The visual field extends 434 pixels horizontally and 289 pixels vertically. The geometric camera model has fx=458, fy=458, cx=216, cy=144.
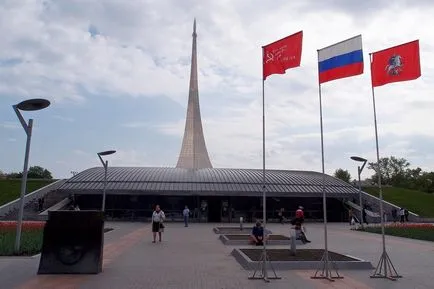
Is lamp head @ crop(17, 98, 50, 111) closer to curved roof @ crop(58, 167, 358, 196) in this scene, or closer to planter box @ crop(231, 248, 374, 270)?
planter box @ crop(231, 248, 374, 270)

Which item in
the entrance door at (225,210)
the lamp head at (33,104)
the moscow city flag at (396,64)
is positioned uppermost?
the moscow city flag at (396,64)

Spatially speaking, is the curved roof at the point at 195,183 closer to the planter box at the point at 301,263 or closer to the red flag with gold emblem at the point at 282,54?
the planter box at the point at 301,263

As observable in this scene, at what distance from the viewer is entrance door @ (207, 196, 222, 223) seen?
45781 mm

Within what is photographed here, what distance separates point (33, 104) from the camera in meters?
14.6

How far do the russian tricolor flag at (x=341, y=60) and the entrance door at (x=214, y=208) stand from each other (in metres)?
34.1

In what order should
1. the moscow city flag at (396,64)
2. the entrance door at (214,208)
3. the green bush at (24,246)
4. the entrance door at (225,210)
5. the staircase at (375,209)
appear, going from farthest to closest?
the entrance door at (214,208) → the entrance door at (225,210) → the staircase at (375,209) → the green bush at (24,246) → the moscow city flag at (396,64)

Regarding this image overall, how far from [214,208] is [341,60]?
3506cm

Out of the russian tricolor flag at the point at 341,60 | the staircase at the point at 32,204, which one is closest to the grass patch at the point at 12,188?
the staircase at the point at 32,204

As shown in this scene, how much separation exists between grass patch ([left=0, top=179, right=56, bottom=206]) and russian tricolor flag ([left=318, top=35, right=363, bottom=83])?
39.4 meters

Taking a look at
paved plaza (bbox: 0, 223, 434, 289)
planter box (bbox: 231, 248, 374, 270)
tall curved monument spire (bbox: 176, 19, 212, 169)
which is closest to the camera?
paved plaza (bbox: 0, 223, 434, 289)

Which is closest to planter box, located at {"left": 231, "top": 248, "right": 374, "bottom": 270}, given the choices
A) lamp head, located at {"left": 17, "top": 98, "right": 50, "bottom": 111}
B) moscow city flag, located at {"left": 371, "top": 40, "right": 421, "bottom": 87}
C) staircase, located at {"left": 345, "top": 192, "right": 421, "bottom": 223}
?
moscow city flag, located at {"left": 371, "top": 40, "right": 421, "bottom": 87}

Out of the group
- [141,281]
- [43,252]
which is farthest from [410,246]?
[43,252]

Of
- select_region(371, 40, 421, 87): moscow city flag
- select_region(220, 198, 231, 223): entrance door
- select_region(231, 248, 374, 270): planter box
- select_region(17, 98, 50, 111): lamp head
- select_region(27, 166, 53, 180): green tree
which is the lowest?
select_region(231, 248, 374, 270): planter box

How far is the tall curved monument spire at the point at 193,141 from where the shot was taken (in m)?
59.6
